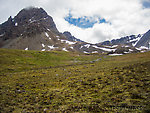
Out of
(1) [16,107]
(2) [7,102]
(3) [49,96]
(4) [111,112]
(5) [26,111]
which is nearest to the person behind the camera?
(4) [111,112]

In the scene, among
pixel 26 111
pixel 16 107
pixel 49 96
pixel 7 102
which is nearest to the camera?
pixel 26 111

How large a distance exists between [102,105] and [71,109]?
317cm

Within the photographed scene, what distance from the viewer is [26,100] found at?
13.2 m

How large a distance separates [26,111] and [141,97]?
39.4 feet

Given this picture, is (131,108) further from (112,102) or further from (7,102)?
(7,102)

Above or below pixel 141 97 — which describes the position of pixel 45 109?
below

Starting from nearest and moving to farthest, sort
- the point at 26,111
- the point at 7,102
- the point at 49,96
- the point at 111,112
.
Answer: the point at 111,112 → the point at 26,111 → the point at 7,102 → the point at 49,96

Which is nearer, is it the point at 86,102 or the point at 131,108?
the point at 131,108

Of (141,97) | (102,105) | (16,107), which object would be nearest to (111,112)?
(102,105)

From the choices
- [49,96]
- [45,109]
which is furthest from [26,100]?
[45,109]

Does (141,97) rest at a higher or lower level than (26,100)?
higher

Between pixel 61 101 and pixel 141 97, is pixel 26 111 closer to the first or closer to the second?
pixel 61 101

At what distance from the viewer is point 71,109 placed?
10.6m

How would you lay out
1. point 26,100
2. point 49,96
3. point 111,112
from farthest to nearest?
1. point 49,96
2. point 26,100
3. point 111,112
